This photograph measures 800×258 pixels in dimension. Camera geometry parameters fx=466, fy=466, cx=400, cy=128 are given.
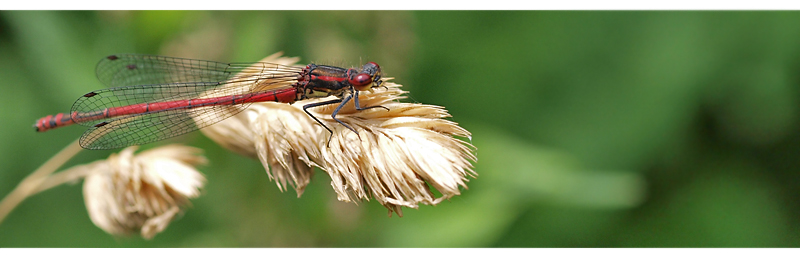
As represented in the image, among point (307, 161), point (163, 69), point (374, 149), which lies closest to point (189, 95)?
point (163, 69)

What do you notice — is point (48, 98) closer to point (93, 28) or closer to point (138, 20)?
point (93, 28)

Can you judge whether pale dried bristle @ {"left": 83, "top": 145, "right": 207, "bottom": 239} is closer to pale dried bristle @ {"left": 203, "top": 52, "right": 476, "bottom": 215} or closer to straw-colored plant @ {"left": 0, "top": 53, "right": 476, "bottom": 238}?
straw-colored plant @ {"left": 0, "top": 53, "right": 476, "bottom": 238}

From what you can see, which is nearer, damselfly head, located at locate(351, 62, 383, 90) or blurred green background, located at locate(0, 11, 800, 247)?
damselfly head, located at locate(351, 62, 383, 90)

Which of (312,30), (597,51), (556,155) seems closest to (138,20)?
(312,30)

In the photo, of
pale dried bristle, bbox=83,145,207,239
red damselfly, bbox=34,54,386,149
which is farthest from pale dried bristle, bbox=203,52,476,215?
pale dried bristle, bbox=83,145,207,239

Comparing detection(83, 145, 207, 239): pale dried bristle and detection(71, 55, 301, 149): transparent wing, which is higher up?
detection(71, 55, 301, 149): transparent wing

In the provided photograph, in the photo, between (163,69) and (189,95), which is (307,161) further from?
(163,69)

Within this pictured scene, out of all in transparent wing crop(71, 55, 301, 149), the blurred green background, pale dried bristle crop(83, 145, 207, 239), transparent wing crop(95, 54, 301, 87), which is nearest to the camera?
pale dried bristle crop(83, 145, 207, 239)
